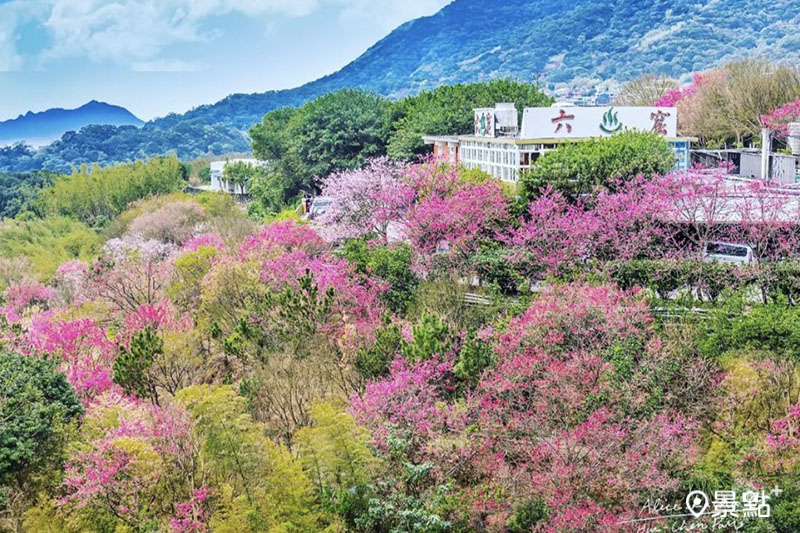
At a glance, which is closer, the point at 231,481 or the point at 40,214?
the point at 231,481

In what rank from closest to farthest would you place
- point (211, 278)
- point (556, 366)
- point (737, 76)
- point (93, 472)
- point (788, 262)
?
1. point (93, 472)
2. point (556, 366)
3. point (788, 262)
4. point (211, 278)
5. point (737, 76)

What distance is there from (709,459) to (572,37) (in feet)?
445

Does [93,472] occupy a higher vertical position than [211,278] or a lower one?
lower

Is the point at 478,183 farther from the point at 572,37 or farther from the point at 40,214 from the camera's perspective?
the point at 572,37

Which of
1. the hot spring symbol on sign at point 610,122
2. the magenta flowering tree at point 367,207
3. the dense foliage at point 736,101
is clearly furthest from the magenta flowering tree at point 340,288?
the dense foliage at point 736,101

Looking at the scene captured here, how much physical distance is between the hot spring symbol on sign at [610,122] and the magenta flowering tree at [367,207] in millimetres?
7769

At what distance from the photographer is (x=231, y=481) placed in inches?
518

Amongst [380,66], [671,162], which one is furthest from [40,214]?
[380,66]

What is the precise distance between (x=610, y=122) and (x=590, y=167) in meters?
6.37

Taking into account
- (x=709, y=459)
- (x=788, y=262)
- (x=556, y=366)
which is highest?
(x=788, y=262)

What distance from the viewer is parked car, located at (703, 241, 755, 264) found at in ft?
65.7

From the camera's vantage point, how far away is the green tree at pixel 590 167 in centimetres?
2370

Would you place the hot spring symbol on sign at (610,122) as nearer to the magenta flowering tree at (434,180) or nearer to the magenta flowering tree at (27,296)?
the magenta flowering tree at (434,180)

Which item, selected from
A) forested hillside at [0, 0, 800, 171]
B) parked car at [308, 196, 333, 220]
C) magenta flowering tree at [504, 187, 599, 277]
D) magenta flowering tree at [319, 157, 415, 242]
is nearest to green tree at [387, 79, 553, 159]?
parked car at [308, 196, 333, 220]
